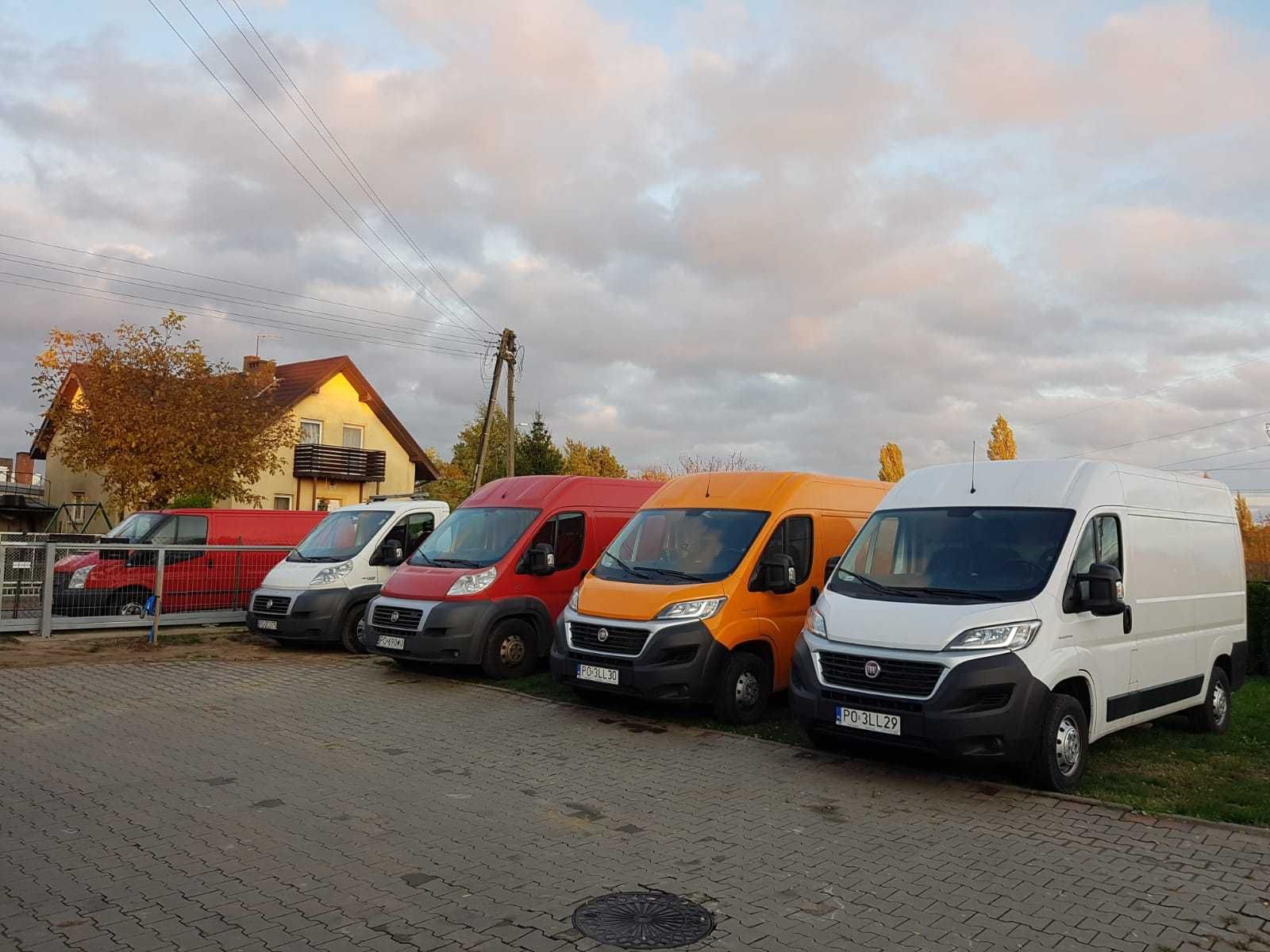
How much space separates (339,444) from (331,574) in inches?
1118

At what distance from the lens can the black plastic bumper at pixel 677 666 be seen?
868 centimetres

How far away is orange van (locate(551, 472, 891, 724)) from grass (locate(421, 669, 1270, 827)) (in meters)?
0.63

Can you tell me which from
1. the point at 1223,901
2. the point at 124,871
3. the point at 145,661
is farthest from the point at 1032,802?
the point at 145,661

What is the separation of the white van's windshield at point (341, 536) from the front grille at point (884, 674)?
879 cm

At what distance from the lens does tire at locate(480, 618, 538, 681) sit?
11.1 metres

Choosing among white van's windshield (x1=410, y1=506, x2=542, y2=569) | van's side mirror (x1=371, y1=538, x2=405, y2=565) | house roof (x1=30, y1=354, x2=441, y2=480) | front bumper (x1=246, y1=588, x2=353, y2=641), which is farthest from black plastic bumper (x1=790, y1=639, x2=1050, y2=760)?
house roof (x1=30, y1=354, x2=441, y2=480)

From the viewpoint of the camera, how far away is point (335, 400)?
4091 centimetres

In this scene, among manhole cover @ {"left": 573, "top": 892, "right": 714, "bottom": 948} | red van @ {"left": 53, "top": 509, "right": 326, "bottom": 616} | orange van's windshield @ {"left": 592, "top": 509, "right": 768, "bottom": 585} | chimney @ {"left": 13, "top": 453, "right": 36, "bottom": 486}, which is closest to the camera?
manhole cover @ {"left": 573, "top": 892, "right": 714, "bottom": 948}

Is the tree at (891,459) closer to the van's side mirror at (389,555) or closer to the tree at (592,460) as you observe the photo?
the tree at (592,460)

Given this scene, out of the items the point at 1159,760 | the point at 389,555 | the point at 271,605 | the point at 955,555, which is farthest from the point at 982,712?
the point at 271,605

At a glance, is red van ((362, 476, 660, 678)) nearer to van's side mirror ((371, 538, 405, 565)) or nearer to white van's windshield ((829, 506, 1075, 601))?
van's side mirror ((371, 538, 405, 565))

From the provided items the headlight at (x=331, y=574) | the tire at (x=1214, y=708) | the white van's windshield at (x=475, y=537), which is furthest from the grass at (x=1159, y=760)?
the headlight at (x=331, y=574)

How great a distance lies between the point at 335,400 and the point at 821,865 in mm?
38349

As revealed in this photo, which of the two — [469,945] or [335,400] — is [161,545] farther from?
[335,400]
